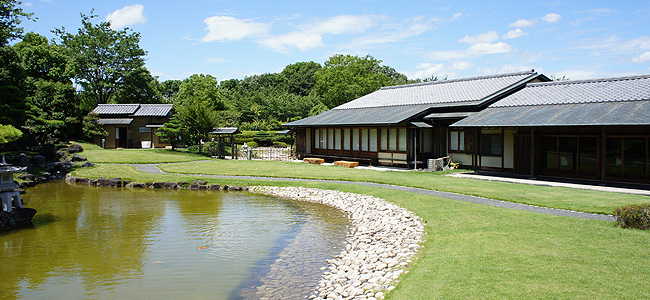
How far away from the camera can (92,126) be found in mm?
37062

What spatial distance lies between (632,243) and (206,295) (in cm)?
760

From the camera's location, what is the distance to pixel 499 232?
8.76 m

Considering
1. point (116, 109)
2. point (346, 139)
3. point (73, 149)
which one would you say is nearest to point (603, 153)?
point (346, 139)

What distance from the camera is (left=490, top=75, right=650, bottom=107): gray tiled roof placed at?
1742 centimetres

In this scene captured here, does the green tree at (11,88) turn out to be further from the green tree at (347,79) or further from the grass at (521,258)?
the green tree at (347,79)

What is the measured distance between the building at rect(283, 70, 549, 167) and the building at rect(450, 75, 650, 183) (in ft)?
3.23

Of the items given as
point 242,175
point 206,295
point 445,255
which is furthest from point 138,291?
point 242,175

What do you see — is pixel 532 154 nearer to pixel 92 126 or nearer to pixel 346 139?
pixel 346 139

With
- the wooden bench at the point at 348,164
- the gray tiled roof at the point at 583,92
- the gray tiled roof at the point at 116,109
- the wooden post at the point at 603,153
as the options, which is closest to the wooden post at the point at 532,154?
the wooden post at the point at 603,153

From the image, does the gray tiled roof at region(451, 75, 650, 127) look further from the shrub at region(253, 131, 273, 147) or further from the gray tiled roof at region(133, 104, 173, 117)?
the gray tiled roof at region(133, 104, 173, 117)

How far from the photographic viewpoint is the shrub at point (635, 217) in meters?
8.17

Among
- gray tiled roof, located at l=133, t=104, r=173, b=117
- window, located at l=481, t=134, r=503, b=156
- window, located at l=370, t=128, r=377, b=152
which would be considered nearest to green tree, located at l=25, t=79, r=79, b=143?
gray tiled roof, located at l=133, t=104, r=173, b=117

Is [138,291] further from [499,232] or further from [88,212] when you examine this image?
[88,212]

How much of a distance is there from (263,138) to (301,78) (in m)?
38.7
